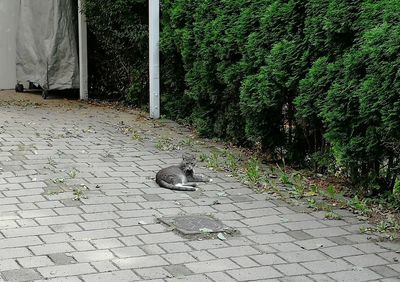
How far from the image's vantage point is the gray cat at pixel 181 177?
7.32m

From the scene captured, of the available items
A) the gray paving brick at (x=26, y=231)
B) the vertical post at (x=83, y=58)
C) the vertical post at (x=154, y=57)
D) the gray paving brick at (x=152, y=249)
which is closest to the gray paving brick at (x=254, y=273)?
the gray paving brick at (x=152, y=249)

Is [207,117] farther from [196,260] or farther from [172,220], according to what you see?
[196,260]

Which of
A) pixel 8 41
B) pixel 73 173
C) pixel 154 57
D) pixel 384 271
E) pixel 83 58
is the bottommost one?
pixel 384 271

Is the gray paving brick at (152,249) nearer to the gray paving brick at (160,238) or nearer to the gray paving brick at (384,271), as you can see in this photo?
the gray paving brick at (160,238)

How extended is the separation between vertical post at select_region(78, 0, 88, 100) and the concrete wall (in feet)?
7.14

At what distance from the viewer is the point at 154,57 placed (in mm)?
11594

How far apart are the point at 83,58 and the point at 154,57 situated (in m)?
2.50

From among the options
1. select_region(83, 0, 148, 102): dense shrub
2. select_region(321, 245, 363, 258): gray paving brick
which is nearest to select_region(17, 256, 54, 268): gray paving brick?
select_region(321, 245, 363, 258): gray paving brick

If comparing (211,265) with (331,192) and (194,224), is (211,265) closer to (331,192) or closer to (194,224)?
(194,224)

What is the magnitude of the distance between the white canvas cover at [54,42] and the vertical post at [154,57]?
2.68 m

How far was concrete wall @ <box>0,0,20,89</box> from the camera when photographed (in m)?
15.0

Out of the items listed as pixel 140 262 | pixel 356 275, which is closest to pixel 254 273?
pixel 356 275

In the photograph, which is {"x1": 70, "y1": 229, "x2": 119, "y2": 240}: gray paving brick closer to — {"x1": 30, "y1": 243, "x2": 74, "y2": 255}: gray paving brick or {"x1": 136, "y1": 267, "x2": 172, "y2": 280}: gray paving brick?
{"x1": 30, "y1": 243, "x2": 74, "y2": 255}: gray paving brick

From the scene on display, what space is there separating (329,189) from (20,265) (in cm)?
328
